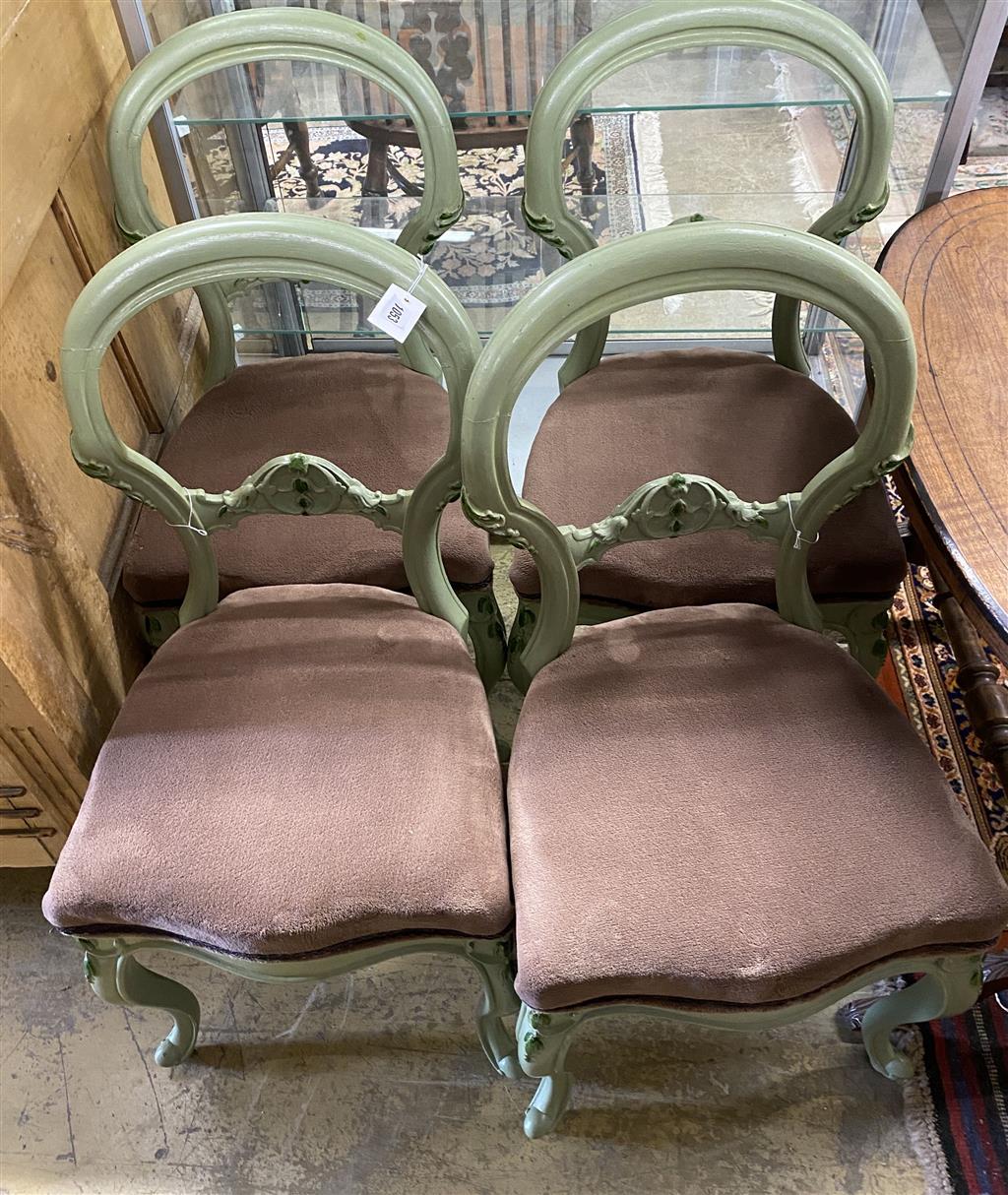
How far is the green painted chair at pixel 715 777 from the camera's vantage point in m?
0.92

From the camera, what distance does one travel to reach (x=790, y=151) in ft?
5.09

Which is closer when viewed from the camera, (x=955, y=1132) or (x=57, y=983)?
(x=955, y=1132)

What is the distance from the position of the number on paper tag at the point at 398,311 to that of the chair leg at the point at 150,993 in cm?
71

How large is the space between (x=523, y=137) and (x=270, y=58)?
39 cm

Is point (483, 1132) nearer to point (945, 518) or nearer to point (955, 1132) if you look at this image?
point (955, 1132)

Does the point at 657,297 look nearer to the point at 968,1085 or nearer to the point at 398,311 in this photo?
the point at 398,311

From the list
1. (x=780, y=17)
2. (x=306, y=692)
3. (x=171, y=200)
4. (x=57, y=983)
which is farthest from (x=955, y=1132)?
(x=171, y=200)

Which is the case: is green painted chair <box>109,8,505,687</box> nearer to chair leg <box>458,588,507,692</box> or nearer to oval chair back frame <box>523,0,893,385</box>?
chair leg <box>458,588,507,692</box>

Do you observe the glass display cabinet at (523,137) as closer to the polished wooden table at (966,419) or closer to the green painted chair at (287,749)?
the polished wooden table at (966,419)

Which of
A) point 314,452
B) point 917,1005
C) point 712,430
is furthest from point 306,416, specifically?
point 917,1005

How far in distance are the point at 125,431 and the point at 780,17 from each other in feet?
3.44

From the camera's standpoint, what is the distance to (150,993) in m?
1.20

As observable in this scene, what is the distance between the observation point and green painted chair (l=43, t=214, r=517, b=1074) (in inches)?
38.6

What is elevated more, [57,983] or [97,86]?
[97,86]
